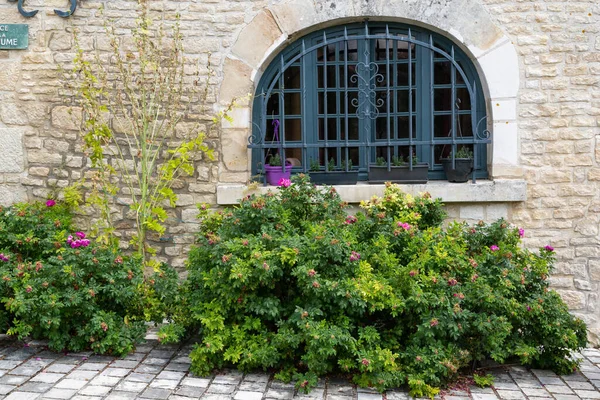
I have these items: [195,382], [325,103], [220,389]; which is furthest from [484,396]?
[325,103]

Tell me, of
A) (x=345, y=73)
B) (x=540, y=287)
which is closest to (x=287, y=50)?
(x=345, y=73)

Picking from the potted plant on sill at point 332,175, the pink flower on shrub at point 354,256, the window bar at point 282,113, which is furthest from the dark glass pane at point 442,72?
the pink flower on shrub at point 354,256

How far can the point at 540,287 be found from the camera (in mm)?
4836

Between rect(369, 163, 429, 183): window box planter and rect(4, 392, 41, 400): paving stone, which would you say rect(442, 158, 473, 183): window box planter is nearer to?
rect(369, 163, 429, 183): window box planter

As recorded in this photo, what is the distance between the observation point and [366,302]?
4414 millimetres

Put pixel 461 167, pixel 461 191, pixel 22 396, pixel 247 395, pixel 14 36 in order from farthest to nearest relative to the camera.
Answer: pixel 14 36
pixel 461 167
pixel 461 191
pixel 247 395
pixel 22 396

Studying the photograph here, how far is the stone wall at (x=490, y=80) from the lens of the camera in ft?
18.3

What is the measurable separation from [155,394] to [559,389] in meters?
2.57

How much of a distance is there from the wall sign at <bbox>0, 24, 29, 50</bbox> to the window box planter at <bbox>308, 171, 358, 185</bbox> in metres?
2.70

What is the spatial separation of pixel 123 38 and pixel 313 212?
229 cm

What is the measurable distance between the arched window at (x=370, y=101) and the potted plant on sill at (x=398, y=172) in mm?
30

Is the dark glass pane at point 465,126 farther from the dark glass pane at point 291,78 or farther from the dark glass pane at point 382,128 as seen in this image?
the dark glass pane at point 291,78

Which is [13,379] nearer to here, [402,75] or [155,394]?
[155,394]

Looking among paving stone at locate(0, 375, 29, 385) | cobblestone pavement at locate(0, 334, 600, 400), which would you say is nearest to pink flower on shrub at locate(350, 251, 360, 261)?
cobblestone pavement at locate(0, 334, 600, 400)
